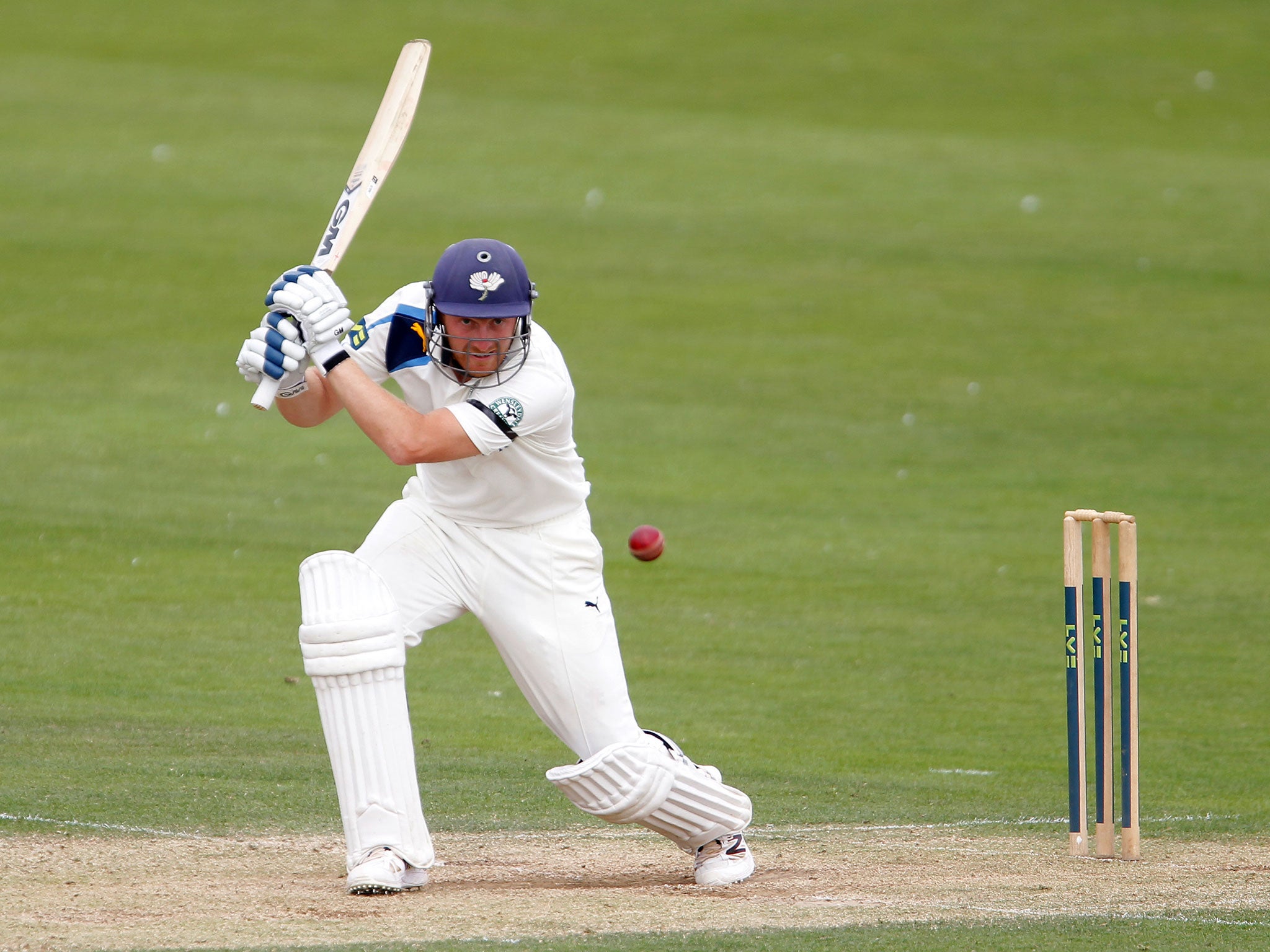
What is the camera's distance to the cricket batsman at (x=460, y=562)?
4.49 metres

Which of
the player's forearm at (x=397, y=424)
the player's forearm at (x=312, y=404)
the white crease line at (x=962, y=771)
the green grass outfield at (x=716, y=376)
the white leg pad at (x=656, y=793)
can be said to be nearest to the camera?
the player's forearm at (x=397, y=424)

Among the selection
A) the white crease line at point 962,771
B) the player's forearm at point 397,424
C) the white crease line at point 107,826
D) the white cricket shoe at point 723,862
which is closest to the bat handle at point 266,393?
the player's forearm at point 397,424

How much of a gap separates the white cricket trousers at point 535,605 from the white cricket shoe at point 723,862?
387mm

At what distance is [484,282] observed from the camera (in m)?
4.61

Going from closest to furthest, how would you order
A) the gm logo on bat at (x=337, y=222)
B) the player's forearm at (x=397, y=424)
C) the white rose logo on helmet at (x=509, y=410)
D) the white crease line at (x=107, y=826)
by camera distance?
1. the player's forearm at (x=397, y=424)
2. the white rose logo on helmet at (x=509, y=410)
3. the gm logo on bat at (x=337, y=222)
4. the white crease line at (x=107, y=826)

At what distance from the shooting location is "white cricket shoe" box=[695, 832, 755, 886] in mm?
4820

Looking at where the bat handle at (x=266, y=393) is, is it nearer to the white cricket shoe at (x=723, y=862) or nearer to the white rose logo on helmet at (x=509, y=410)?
the white rose logo on helmet at (x=509, y=410)

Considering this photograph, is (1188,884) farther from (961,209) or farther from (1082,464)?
(961,209)

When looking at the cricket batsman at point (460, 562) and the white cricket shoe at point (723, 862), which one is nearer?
the cricket batsman at point (460, 562)

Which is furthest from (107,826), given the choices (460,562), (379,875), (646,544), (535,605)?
(646,544)

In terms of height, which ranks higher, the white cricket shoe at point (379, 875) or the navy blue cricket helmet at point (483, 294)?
the navy blue cricket helmet at point (483, 294)

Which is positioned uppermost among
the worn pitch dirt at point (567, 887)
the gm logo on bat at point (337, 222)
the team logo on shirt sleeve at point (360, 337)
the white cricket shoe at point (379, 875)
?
the gm logo on bat at point (337, 222)

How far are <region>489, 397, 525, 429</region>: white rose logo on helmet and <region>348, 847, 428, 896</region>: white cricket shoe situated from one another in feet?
3.73

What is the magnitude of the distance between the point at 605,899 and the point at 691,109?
1873cm
